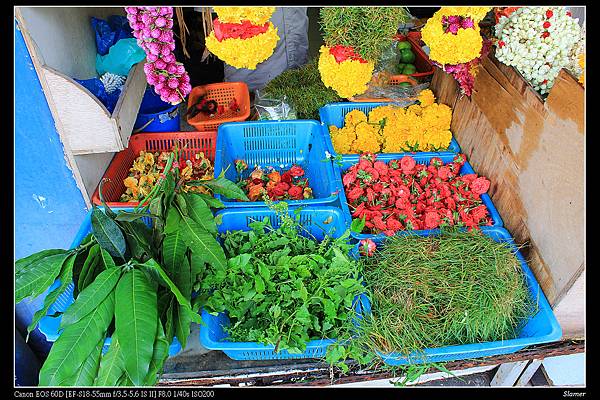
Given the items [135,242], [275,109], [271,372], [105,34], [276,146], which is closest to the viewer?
[135,242]

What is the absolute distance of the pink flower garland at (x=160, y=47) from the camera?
1622 mm

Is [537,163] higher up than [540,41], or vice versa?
[540,41]

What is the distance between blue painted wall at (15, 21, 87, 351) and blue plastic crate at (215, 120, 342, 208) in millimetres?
843

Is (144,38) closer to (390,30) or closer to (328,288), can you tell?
(390,30)

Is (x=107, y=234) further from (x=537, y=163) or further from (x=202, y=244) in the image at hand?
(x=537, y=163)

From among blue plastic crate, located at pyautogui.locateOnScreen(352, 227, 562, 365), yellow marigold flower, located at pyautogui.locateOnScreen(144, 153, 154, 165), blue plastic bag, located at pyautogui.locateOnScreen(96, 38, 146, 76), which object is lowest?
blue plastic crate, located at pyautogui.locateOnScreen(352, 227, 562, 365)

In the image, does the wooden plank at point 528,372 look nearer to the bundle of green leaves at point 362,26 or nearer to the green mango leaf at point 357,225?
the green mango leaf at point 357,225

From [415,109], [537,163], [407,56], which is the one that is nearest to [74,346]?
[537,163]

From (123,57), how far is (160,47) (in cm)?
52

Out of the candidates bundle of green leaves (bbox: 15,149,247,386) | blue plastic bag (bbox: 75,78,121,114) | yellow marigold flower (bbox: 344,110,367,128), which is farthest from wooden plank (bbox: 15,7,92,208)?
yellow marigold flower (bbox: 344,110,367,128)

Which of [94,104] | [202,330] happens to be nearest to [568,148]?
[202,330]

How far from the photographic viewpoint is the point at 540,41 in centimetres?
176

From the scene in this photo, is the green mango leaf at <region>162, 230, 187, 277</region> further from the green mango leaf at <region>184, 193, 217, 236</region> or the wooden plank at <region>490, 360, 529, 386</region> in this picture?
the wooden plank at <region>490, 360, 529, 386</region>

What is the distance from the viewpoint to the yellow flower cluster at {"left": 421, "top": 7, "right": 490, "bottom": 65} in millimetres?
1576
